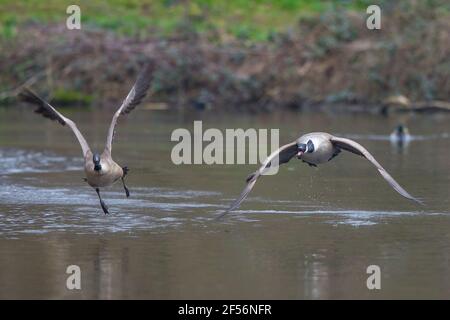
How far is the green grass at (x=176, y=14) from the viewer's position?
37250mm

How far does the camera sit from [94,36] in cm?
3544

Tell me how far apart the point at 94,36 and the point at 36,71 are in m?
2.05

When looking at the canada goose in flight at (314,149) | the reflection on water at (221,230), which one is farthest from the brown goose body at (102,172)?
the canada goose in flight at (314,149)

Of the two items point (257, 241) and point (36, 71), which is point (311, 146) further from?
point (36, 71)

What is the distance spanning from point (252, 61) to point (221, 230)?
73.7 ft

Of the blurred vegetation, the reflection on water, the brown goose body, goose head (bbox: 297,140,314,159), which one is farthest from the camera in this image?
the blurred vegetation

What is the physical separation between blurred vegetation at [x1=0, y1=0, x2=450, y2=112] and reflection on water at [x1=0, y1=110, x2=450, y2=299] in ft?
40.4

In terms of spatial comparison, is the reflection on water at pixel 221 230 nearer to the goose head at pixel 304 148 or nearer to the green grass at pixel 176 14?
the goose head at pixel 304 148

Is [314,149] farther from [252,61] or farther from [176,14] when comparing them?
[176,14]

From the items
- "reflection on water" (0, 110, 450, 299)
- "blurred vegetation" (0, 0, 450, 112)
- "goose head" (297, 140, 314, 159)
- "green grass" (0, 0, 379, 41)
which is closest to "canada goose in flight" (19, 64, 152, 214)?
"reflection on water" (0, 110, 450, 299)

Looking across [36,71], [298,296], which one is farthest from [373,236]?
[36,71]

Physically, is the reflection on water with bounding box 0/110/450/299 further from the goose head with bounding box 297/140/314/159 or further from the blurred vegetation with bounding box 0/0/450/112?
the blurred vegetation with bounding box 0/0/450/112

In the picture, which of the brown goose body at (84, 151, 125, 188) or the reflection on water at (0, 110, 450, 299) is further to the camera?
the brown goose body at (84, 151, 125, 188)

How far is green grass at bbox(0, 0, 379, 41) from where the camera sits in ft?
122
